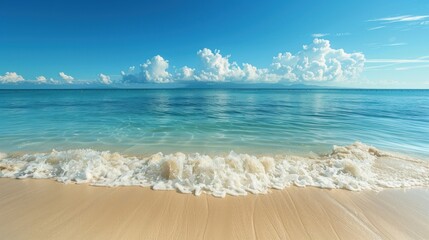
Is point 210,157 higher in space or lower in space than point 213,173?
lower

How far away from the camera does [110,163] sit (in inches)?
254

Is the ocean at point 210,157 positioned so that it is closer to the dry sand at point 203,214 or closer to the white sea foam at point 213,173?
the white sea foam at point 213,173

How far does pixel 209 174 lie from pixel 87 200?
283 cm

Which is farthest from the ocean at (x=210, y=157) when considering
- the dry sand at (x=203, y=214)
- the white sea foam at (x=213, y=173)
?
the dry sand at (x=203, y=214)

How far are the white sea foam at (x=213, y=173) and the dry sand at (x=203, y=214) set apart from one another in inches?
13.4

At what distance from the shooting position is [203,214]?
4105 millimetres

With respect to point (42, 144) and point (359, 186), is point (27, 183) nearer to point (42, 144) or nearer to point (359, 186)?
point (42, 144)

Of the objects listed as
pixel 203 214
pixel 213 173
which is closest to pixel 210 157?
pixel 213 173

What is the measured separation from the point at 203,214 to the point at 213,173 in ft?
5.10

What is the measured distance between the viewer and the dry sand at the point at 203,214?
3.62m

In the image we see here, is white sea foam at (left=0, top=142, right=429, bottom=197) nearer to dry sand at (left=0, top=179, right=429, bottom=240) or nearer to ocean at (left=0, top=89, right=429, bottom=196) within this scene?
ocean at (left=0, top=89, right=429, bottom=196)

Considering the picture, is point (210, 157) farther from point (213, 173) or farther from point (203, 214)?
point (203, 214)

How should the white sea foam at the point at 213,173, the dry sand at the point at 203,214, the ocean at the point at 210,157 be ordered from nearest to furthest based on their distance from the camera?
1. the dry sand at the point at 203,214
2. the white sea foam at the point at 213,173
3. the ocean at the point at 210,157

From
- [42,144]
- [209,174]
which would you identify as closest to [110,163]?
[209,174]
